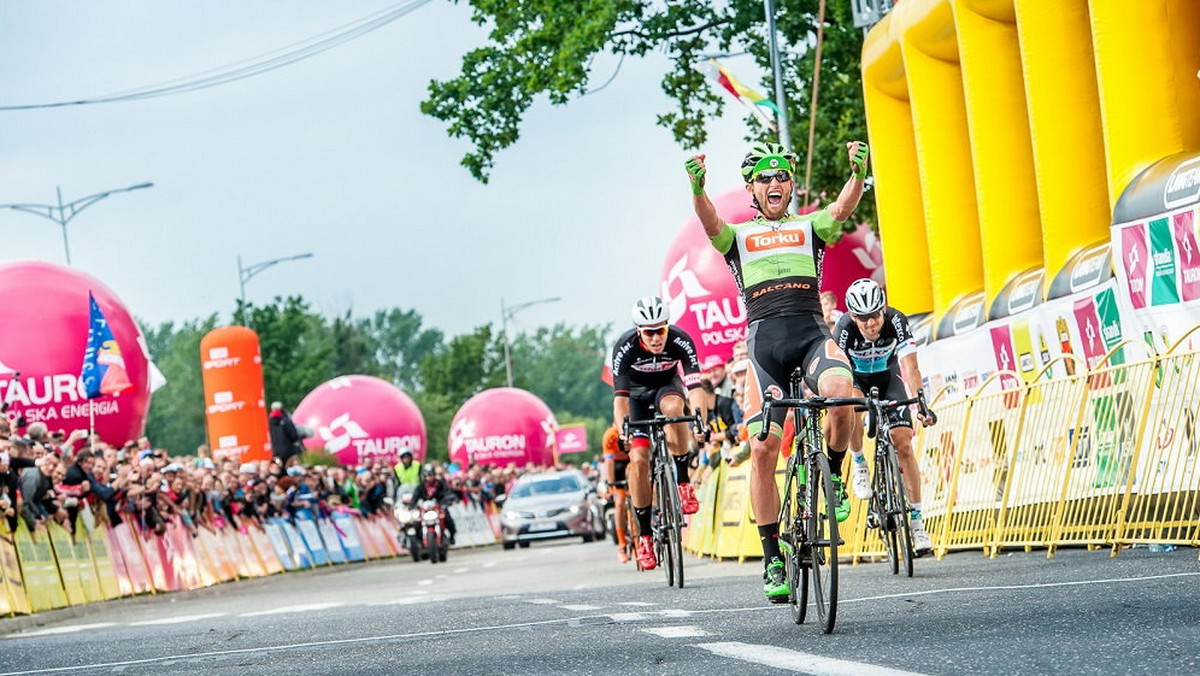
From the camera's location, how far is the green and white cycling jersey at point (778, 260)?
9812 mm

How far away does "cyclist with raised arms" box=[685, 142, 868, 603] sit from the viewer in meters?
9.38

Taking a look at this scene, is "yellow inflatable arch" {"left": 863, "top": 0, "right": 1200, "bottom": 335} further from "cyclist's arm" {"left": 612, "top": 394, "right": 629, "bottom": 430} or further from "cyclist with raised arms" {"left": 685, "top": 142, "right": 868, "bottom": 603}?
"cyclist with raised arms" {"left": 685, "top": 142, "right": 868, "bottom": 603}

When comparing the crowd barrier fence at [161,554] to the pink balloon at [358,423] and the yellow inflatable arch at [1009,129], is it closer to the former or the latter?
the yellow inflatable arch at [1009,129]

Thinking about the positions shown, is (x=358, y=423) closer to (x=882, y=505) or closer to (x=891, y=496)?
(x=882, y=505)

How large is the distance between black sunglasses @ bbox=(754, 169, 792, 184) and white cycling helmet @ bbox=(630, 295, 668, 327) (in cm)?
447

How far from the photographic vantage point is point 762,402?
9641mm

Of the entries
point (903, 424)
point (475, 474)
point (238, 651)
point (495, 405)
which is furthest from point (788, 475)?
point (495, 405)

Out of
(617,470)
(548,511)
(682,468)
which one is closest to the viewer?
(682,468)

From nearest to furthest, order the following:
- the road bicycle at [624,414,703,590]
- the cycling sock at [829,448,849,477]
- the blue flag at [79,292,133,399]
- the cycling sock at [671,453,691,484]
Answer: the cycling sock at [829,448,849,477] < the road bicycle at [624,414,703,590] < the cycling sock at [671,453,691,484] < the blue flag at [79,292,133,399]

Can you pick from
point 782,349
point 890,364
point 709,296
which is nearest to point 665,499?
point 890,364

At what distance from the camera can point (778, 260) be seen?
9.86m

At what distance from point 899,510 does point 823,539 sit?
174 inches

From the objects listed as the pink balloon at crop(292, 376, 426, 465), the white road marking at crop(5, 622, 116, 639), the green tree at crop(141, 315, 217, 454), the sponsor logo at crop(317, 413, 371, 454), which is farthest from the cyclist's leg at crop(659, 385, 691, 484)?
the green tree at crop(141, 315, 217, 454)

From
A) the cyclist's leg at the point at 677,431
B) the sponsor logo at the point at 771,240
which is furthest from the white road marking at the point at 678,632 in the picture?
the cyclist's leg at the point at 677,431
